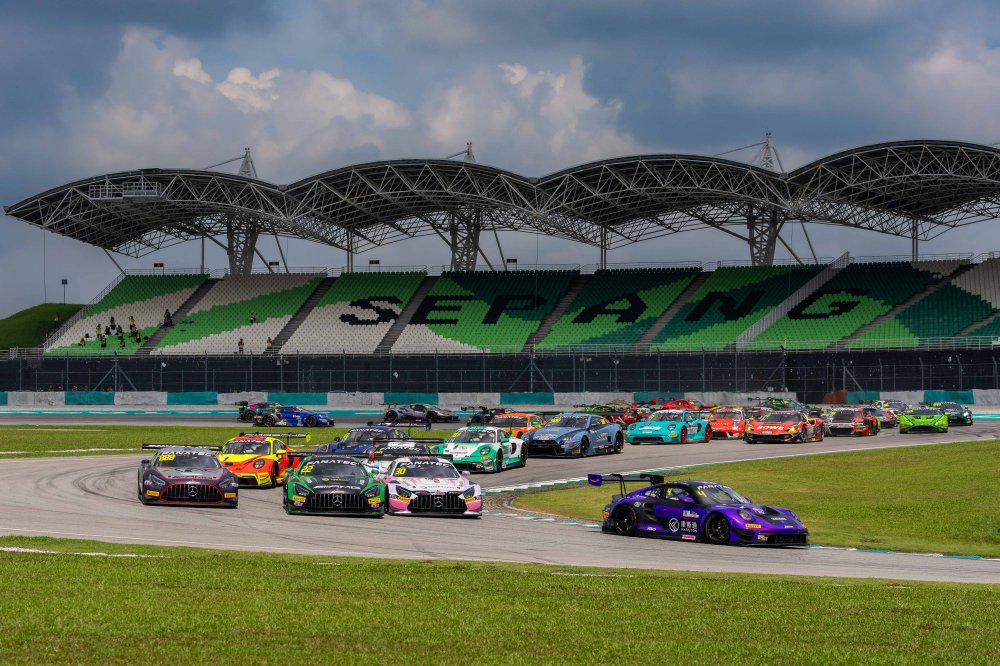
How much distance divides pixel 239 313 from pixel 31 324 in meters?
26.9

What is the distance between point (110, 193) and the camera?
256ft

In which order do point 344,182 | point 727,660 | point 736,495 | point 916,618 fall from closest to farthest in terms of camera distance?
point 727,660 → point 916,618 → point 736,495 → point 344,182

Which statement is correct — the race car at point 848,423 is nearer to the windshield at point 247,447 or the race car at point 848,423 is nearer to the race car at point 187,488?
the windshield at point 247,447

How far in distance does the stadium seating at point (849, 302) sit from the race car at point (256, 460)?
156 ft

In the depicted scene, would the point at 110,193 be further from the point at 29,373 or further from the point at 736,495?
the point at 736,495

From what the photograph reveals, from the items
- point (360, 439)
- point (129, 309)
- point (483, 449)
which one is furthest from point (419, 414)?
point (129, 309)

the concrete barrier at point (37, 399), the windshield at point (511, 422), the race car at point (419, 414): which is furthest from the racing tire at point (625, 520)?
the concrete barrier at point (37, 399)

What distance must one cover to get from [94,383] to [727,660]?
7263 centimetres

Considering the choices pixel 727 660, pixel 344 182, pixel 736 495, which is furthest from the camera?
pixel 344 182

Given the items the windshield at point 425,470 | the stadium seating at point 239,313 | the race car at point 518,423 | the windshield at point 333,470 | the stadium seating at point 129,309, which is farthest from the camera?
the stadium seating at point 129,309

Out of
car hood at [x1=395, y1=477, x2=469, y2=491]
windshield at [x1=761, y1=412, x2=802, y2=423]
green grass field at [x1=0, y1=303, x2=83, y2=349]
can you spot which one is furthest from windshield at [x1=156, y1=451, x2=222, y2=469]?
green grass field at [x1=0, y1=303, x2=83, y2=349]

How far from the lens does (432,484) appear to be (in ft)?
75.5

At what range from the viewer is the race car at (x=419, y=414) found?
59206 millimetres

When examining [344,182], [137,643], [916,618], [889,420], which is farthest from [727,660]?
[344,182]
